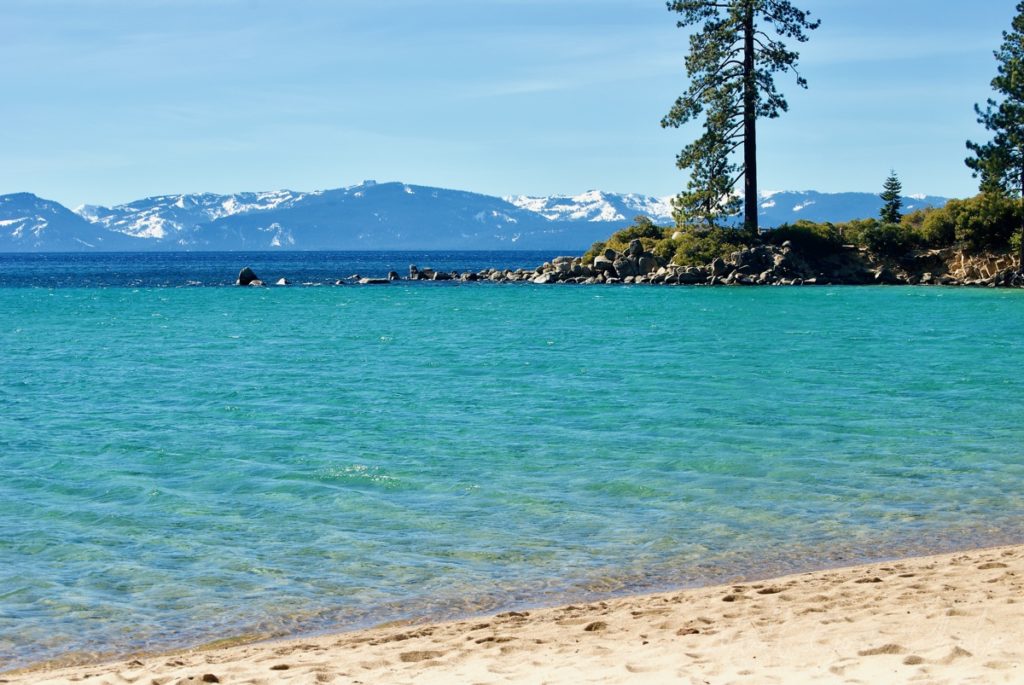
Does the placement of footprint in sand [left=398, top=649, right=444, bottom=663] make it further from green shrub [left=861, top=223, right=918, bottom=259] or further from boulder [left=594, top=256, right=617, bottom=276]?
boulder [left=594, top=256, right=617, bottom=276]

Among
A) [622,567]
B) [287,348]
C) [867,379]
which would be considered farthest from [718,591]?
[287,348]

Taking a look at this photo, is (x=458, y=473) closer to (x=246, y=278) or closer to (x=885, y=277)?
(x=885, y=277)

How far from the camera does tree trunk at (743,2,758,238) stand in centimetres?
6900

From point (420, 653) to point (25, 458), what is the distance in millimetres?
11448

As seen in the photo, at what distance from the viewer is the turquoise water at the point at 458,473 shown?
37.2ft

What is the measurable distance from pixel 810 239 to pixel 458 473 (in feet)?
197

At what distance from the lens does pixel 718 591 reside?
10625mm

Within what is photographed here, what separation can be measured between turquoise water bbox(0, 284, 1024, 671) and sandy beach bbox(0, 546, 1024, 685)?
0.99 m

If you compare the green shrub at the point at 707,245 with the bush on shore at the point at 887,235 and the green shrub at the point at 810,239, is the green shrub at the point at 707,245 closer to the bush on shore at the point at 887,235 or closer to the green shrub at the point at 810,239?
the bush on shore at the point at 887,235

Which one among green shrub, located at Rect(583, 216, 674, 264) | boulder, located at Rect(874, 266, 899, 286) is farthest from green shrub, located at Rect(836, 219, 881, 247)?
green shrub, located at Rect(583, 216, 674, 264)

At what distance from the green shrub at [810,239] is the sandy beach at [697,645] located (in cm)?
6401

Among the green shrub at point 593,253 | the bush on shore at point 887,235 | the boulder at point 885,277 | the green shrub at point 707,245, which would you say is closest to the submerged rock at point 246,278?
the green shrub at point 593,253

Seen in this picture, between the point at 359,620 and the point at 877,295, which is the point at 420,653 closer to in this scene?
the point at 359,620

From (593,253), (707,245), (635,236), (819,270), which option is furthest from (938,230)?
(593,253)
